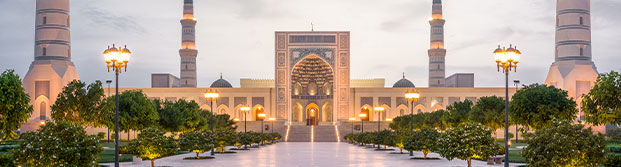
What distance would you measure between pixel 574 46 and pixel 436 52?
1781 cm

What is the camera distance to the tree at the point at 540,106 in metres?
22.3

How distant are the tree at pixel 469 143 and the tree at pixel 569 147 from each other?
399cm

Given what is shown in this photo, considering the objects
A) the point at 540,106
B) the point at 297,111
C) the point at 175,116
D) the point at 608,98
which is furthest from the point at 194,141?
the point at 297,111

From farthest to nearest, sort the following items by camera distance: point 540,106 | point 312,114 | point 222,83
→ point 222,83
point 312,114
point 540,106

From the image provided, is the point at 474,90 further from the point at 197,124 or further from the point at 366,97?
the point at 197,124

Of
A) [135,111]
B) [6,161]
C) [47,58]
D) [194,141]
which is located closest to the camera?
[6,161]

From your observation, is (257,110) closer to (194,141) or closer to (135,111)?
(135,111)

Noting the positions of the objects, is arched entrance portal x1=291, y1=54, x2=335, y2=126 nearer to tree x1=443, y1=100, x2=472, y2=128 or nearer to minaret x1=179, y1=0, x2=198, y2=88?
minaret x1=179, y1=0, x2=198, y2=88

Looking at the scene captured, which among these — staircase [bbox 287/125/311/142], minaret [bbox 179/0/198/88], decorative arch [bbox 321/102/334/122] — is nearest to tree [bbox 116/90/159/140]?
staircase [bbox 287/125/311/142]

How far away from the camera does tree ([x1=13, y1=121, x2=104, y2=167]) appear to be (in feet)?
43.3

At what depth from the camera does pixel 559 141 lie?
13.4 meters

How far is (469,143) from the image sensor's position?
17891 millimetres

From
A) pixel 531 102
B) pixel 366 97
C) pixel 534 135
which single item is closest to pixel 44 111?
pixel 366 97

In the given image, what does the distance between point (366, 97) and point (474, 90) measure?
1094 centimetres
